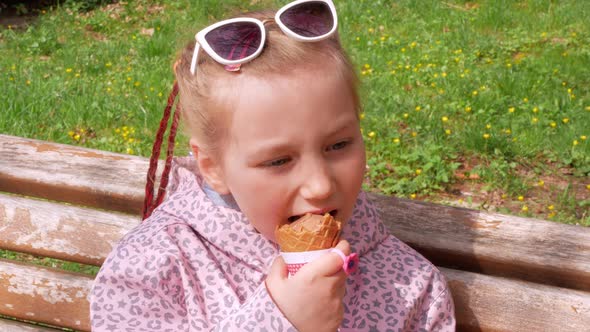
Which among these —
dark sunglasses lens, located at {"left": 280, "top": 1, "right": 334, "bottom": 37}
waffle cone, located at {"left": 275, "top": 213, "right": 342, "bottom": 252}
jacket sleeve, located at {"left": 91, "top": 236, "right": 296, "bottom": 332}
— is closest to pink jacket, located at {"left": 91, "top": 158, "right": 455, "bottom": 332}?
jacket sleeve, located at {"left": 91, "top": 236, "right": 296, "bottom": 332}

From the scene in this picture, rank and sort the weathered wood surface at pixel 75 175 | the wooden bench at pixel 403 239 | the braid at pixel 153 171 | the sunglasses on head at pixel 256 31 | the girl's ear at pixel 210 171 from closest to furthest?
1. the sunglasses on head at pixel 256 31
2. the girl's ear at pixel 210 171
3. the wooden bench at pixel 403 239
4. the braid at pixel 153 171
5. the weathered wood surface at pixel 75 175

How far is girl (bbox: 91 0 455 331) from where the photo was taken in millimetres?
1559

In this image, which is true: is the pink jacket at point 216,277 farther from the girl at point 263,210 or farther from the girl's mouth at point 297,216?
the girl's mouth at point 297,216

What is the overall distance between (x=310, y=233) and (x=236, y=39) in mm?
431

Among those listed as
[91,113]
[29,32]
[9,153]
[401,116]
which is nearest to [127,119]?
[91,113]

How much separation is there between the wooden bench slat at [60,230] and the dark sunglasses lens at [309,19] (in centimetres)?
84

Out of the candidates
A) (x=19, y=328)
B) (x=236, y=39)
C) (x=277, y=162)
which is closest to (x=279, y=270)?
(x=277, y=162)

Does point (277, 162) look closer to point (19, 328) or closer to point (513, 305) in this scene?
point (513, 305)

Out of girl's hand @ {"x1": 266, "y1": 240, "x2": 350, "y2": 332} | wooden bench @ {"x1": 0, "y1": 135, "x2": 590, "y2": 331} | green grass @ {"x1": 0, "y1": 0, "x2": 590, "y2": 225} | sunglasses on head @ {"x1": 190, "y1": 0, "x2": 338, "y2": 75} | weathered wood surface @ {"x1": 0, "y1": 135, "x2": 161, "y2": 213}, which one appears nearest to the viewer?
girl's hand @ {"x1": 266, "y1": 240, "x2": 350, "y2": 332}

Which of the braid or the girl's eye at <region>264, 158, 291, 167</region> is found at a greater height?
the girl's eye at <region>264, 158, 291, 167</region>

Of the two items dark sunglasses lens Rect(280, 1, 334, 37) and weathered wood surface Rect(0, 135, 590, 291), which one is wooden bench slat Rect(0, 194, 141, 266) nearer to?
weathered wood surface Rect(0, 135, 590, 291)

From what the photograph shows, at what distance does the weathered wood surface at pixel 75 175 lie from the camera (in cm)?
238

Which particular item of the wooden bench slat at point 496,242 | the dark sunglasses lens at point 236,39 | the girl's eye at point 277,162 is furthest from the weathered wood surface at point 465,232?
the dark sunglasses lens at point 236,39

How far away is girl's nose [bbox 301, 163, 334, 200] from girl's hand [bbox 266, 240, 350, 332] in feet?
0.34
